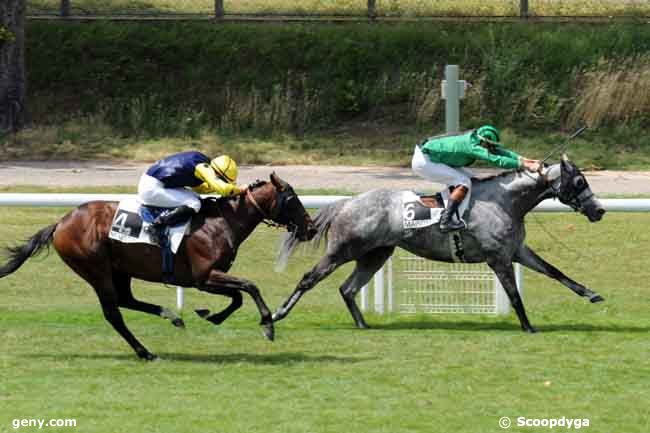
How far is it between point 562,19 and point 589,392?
15788mm

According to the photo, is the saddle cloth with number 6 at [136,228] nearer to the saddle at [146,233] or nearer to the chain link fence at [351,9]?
the saddle at [146,233]

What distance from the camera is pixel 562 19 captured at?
23734mm

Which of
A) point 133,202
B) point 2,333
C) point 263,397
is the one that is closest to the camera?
point 263,397

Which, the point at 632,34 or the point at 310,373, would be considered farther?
the point at 632,34

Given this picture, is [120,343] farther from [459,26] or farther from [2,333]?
[459,26]

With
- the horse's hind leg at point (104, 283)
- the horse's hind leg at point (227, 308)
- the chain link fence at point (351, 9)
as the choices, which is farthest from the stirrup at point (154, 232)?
the chain link fence at point (351, 9)

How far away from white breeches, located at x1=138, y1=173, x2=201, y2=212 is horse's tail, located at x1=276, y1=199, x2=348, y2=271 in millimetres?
1313

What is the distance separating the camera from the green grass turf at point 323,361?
320 inches

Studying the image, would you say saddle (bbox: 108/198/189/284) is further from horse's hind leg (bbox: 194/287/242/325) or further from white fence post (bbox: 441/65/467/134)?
white fence post (bbox: 441/65/467/134)

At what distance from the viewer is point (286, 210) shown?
33.8 ft

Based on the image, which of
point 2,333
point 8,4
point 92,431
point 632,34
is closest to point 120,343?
point 2,333

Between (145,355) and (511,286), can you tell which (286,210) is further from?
(511,286)

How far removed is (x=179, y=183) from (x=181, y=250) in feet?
1.54

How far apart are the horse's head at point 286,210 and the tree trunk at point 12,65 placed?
11.9 meters
